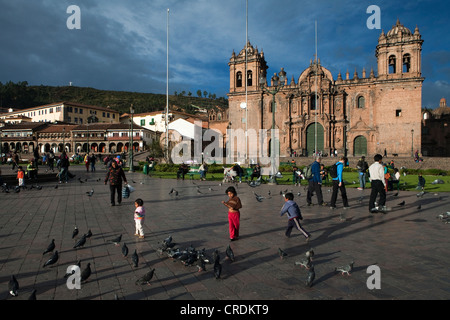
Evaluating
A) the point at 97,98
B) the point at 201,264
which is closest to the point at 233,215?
the point at 201,264

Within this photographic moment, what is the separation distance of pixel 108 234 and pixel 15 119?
84.0m

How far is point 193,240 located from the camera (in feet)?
19.9

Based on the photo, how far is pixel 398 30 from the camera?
37.7 m

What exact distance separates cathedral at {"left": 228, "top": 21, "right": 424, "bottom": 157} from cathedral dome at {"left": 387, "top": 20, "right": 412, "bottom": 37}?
4.2 inches

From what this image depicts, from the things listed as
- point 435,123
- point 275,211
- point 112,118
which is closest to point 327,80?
point 435,123

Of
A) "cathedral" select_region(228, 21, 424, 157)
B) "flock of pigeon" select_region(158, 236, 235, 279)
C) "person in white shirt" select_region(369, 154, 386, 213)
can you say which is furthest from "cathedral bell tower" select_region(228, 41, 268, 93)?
"flock of pigeon" select_region(158, 236, 235, 279)

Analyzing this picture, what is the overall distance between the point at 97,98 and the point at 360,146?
105 m

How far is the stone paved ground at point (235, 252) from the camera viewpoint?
3742mm

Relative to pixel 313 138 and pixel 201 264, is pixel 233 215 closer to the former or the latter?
pixel 201 264

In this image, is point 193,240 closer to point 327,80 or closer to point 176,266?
point 176,266

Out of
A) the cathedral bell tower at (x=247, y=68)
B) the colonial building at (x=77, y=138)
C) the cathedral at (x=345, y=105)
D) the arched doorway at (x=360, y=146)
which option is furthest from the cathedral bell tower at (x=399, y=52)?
the colonial building at (x=77, y=138)

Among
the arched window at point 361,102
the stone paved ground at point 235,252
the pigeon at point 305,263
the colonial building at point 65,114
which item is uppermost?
the colonial building at point 65,114

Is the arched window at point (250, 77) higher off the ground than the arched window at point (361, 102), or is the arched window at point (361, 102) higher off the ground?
the arched window at point (250, 77)

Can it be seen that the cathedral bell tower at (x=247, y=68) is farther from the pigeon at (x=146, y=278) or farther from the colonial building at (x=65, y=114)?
the colonial building at (x=65, y=114)
